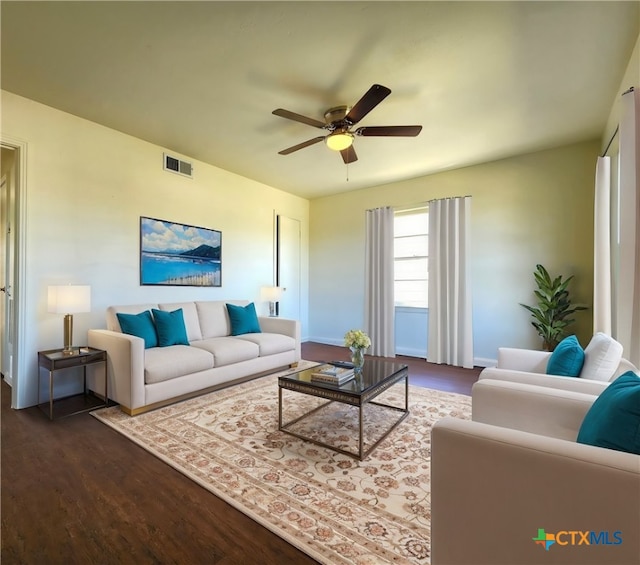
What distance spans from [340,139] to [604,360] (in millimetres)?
2541

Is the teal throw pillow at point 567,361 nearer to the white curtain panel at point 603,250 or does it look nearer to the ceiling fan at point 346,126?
the white curtain panel at point 603,250

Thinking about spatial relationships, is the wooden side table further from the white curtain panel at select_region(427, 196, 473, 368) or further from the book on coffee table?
the white curtain panel at select_region(427, 196, 473, 368)

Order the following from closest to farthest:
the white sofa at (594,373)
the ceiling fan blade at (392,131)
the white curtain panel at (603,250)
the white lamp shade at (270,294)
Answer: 1. the white sofa at (594,373)
2. the ceiling fan blade at (392,131)
3. the white curtain panel at (603,250)
4. the white lamp shade at (270,294)

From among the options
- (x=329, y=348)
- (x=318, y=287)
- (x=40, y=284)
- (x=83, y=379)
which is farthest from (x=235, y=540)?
(x=318, y=287)

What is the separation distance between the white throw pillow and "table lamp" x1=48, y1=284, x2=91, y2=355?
3867 millimetres

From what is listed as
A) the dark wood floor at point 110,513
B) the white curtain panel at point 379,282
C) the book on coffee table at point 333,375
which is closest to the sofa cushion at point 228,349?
the dark wood floor at point 110,513

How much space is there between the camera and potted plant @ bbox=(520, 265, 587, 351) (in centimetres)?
376

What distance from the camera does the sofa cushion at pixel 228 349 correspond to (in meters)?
3.34

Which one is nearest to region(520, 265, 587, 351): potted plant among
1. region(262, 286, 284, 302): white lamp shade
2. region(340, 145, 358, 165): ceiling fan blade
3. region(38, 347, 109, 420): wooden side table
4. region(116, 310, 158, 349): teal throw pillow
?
region(340, 145, 358, 165): ceiling fan blade

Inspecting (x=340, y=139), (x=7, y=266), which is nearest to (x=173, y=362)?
(x=7, y=266)

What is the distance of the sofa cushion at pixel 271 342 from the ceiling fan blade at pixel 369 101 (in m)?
2.60

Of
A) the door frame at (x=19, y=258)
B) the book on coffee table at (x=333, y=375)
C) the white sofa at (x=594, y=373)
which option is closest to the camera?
the white sofa at (x=594, y=373)

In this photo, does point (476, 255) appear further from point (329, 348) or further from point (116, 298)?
point (116, 298)

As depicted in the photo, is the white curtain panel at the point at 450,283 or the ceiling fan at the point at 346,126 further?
the white curtain panel at the point at 450,283
